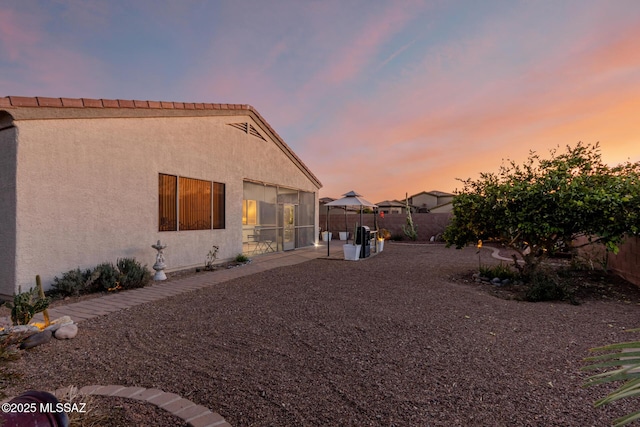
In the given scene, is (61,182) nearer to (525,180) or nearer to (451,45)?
(525,180)

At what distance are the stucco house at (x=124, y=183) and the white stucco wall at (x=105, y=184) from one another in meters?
0.02

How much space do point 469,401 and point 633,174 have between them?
257 inches

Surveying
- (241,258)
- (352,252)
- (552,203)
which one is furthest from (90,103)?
(552,203)

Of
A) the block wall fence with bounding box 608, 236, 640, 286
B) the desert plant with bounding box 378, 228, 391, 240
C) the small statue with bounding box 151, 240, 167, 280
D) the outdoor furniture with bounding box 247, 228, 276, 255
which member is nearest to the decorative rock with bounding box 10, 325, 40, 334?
the small statue with bounding box 151, 240, 167, 280

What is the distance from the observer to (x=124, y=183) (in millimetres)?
7062

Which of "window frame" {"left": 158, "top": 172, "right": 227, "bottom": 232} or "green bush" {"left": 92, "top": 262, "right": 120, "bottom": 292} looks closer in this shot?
"green bush" {"left": 92, "top": 262, "right": 120, "bottom": 292}

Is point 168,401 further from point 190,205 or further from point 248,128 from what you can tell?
point 248,128

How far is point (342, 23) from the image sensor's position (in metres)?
9.06

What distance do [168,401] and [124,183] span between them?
5913 mm

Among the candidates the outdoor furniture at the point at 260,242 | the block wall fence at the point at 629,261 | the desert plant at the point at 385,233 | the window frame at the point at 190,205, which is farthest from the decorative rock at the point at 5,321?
the desert plant at the point at 385,233

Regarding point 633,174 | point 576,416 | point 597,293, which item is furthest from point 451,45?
point 576,416

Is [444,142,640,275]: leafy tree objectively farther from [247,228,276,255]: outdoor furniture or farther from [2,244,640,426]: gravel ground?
[247,228,276,255]: outdoor furniture

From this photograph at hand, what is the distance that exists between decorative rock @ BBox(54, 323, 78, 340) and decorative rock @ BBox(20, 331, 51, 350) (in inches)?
4.7

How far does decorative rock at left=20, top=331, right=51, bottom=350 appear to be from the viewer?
3.57m
